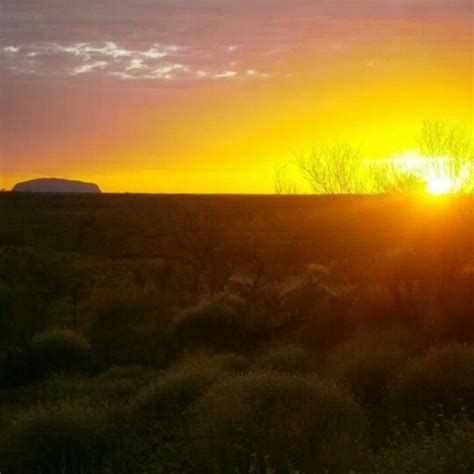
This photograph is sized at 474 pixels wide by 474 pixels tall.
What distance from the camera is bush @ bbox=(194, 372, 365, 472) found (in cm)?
1174

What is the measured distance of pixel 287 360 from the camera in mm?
20031

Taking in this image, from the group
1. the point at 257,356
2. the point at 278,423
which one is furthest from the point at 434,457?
the point at 257,356

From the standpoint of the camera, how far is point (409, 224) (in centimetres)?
3709

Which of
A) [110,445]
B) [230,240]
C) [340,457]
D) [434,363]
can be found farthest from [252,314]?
[230,240]

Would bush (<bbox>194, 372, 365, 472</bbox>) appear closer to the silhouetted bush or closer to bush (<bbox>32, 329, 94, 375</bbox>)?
bush (<bbox>32, 329, 94, 375</bbox>)

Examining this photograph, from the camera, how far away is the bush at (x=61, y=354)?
23.0 m

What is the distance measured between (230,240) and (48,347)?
89.7 ft

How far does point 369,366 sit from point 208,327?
29.3ft

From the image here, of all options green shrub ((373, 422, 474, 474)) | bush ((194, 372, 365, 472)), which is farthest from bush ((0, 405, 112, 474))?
green shrub ((373, 422, 474, 474))

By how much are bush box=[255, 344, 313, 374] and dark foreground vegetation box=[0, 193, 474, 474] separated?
5cm

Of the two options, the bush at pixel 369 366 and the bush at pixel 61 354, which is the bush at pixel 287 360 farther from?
the bush at pixel 61 354

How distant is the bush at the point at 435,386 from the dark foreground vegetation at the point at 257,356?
0.03 m

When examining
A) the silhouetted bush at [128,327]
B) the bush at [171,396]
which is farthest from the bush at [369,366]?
the silhouetted bush at [128,327]

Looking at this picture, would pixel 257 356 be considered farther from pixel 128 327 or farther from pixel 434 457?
pixel 434 457
